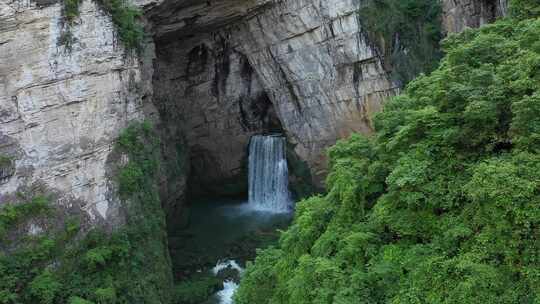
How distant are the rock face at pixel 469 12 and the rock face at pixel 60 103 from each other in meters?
9.49

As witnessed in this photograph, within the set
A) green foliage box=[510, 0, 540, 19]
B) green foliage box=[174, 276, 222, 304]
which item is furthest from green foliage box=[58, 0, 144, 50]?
green foliage box=[510, 0, 540, 19]

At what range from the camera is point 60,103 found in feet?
41.0

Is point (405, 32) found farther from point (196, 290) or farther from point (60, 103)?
point (60, 103)

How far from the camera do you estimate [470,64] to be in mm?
7266

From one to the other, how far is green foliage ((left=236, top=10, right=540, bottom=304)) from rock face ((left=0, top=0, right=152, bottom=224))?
683 cm

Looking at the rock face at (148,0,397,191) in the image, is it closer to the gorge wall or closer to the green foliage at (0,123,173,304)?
the gorge wall

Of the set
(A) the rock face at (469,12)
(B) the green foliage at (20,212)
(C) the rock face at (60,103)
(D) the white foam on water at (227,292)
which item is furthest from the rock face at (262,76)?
(B) the green foliage at (20,212)

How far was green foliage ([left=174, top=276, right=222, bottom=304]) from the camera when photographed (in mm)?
13969

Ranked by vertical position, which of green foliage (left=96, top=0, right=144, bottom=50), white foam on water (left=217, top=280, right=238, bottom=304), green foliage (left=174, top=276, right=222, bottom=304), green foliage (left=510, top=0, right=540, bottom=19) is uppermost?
green foliage (left=96, top=0, right=144, bottom=50)

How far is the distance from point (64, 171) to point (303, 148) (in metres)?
10.4

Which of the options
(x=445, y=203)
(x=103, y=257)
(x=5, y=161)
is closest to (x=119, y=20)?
(x=5, y=161)

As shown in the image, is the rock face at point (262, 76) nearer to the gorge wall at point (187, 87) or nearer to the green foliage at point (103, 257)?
the gorge wall at point (187, 87)

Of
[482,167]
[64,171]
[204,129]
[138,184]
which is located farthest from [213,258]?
[482,167]

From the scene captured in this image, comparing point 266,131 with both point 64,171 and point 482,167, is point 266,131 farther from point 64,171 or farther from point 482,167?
point 482,167
